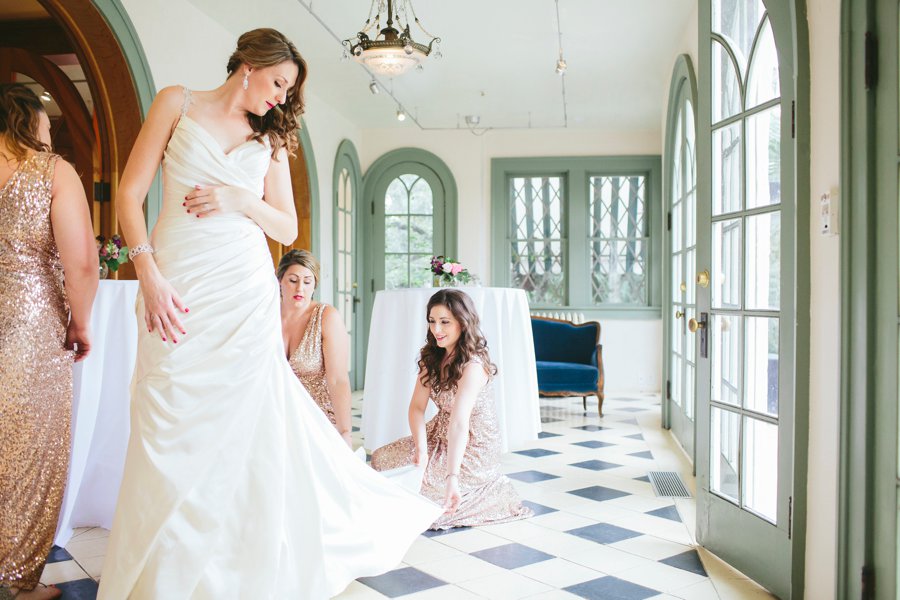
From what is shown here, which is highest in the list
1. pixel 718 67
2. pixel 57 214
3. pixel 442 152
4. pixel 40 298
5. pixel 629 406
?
pixel 442 152

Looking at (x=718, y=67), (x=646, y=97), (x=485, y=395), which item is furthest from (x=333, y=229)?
(x=718, y=67)

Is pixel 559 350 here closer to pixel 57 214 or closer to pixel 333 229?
pixel 333 229

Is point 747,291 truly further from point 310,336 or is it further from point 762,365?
point 310,336

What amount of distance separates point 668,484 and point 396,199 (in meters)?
5.82

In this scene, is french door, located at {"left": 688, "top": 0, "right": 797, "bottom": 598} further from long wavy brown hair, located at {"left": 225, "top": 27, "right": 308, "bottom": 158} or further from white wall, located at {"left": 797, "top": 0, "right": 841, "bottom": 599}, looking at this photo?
long wavy brown hair, located at {"left": 225, "top": 27, "right": 308, "bottom": 158}

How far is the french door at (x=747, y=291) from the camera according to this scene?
2.40 metres

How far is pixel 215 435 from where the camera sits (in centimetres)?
193

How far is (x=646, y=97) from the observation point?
7.49 metres

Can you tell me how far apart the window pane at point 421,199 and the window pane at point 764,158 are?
6.55m

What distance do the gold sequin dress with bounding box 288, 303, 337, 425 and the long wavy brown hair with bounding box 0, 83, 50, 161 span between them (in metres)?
1.18

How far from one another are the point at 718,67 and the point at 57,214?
2.41 meters

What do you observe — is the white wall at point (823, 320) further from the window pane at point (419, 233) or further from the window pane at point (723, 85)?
the window pane at point (419, 233)

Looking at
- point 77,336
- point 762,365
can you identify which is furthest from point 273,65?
point 762,365

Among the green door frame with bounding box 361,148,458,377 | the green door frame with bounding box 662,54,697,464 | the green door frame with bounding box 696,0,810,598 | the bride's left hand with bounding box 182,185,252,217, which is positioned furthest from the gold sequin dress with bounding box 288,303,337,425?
the green door frame with bounding box 361,148,458,377
